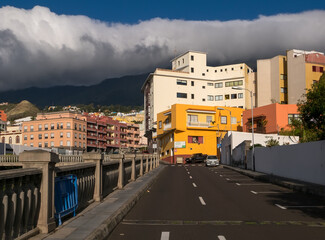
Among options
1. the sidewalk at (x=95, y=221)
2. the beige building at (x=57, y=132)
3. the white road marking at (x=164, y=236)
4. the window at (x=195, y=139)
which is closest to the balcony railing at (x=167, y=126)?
the window at (x=195, y=139)

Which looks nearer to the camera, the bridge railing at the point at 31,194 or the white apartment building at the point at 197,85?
the bridge railing at the point at 31,194

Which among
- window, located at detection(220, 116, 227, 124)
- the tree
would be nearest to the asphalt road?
the tree

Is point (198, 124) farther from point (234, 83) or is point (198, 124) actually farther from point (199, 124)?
point (234, 83)

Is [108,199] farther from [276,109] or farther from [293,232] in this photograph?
[276,109]

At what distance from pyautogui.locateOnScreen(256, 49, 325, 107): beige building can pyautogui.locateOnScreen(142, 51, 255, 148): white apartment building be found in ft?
22.1

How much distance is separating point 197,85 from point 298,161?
72.1m

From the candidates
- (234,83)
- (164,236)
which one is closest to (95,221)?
(164,236)

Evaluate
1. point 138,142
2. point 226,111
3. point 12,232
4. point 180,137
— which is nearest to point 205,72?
point 226,111

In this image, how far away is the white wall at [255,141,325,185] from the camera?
1859 cm

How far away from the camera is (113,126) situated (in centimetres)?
13625

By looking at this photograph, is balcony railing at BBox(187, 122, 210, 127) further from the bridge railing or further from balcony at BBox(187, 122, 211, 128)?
the bridge railing

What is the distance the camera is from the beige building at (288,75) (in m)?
72.1

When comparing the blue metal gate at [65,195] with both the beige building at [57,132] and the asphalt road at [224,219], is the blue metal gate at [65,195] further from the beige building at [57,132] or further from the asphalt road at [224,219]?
the beige building at [57,132]

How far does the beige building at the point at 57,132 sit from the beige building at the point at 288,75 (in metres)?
57.6
